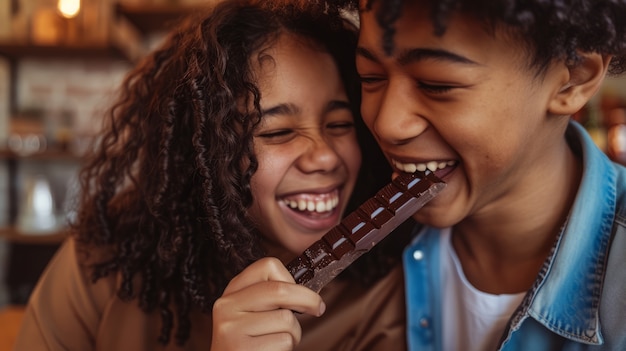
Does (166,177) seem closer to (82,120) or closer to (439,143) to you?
(439,143)

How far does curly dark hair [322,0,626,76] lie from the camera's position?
0.99m

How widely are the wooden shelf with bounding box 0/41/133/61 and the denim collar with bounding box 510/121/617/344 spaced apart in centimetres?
287

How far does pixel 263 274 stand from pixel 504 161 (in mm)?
508

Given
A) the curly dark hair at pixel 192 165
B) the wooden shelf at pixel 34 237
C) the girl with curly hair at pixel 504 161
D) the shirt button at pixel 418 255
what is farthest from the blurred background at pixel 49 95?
the girl with curly hair at pixel 504 161

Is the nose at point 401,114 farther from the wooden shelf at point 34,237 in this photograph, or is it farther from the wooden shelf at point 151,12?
the wooden shelf at point 34,237

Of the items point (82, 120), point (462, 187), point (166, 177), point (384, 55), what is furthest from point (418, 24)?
point (82, 120)

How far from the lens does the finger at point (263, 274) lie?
44.9 inches

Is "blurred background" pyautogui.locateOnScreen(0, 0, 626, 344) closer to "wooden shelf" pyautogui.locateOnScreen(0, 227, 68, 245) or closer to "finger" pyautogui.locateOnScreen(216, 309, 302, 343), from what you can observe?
"wooden shelf" pyautogui.locateOnScreen(0, 227, 68, 245)

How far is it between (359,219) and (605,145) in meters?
2.18

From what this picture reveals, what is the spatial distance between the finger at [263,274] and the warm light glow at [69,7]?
288 cm

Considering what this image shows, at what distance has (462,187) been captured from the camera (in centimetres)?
127

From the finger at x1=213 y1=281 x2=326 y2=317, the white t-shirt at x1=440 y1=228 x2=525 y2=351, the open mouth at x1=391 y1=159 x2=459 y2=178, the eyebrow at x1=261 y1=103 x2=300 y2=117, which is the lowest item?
the white t-shirt at x1=440 y1=228 x2=525 y2=351

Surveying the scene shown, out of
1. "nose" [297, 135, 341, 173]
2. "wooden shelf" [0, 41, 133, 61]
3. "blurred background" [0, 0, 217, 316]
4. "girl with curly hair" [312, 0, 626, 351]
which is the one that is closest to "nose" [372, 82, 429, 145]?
"girl with curly hair" [312, 0, 626, 351]

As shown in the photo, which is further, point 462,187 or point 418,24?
point 462,187
